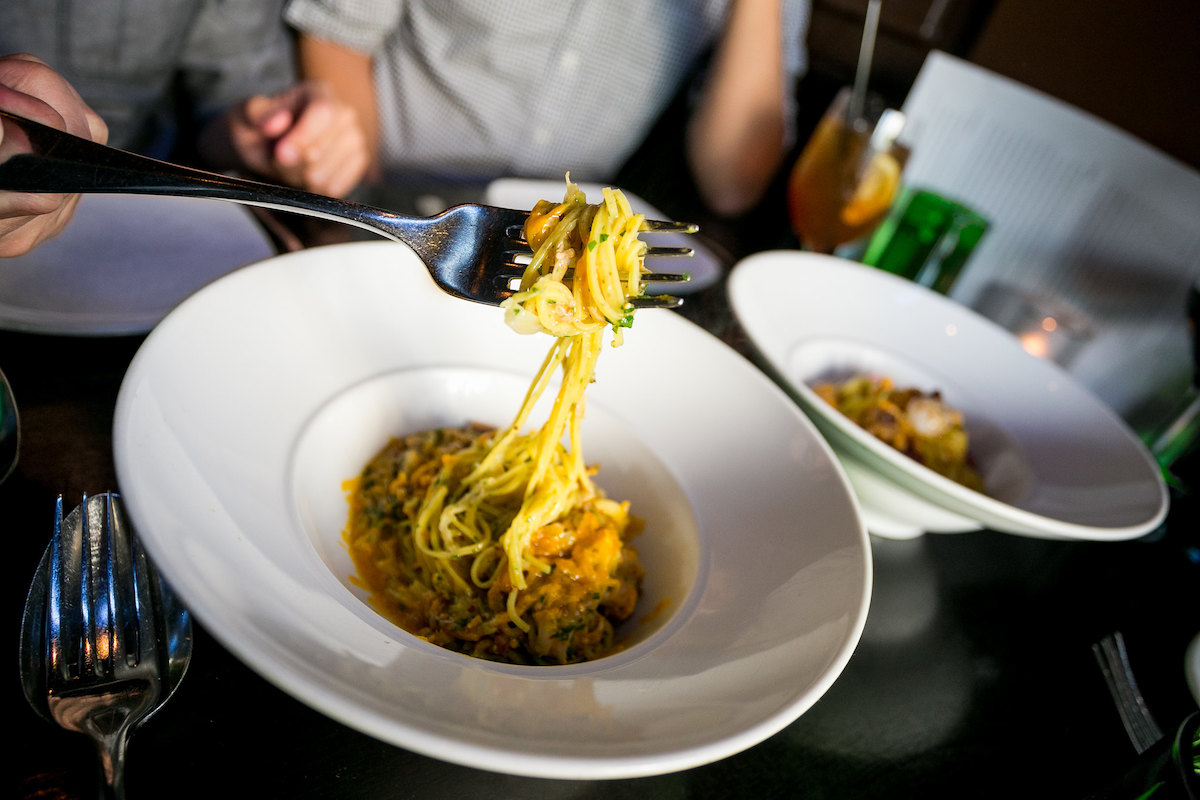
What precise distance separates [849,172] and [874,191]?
0.12 m

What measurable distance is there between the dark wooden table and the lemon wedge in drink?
35.0 inches

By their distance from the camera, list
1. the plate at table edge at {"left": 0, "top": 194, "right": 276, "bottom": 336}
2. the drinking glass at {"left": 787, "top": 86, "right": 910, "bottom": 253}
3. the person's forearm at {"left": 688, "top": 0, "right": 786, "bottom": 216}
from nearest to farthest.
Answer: the plate at table edge at {"left": 0, "top": 194, "right": 276, "bottom": 336}
the drinking glass at {"left": 787, "top": 86, "right": 910, "bottom": 253}
the person's forearm at {"left": 688, "top": 0, "right": 786, "bottom": 216}

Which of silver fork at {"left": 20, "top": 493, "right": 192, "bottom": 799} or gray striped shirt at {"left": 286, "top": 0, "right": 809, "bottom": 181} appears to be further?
gray striped shirt at {"left": 286, "top": 0, "right": 809, "bottom": 181}

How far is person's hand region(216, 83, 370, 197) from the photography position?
6.07ft

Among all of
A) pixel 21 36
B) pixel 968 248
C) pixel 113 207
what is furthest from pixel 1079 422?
pixel 21 36

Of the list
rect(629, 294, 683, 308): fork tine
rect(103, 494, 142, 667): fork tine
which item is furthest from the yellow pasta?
rect(103, 494, 142, 667): fork tine

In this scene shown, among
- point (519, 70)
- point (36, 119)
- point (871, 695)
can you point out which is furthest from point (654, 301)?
point (519, 70)

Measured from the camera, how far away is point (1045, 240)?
2896 millimetres

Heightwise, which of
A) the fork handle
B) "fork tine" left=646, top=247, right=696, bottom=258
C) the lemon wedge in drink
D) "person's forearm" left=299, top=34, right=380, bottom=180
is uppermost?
the fork handle

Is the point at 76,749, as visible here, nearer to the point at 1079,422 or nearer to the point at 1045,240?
the point at 1079,422

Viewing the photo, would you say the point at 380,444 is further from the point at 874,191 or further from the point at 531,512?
the point at 874,191

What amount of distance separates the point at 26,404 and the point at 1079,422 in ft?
7.34

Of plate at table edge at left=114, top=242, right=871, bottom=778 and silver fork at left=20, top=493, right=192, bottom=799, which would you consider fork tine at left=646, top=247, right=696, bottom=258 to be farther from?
silver fork at left=20, top=493, right=192, bottom=799

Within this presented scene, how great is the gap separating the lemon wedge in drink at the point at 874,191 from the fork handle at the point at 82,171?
2.03m
